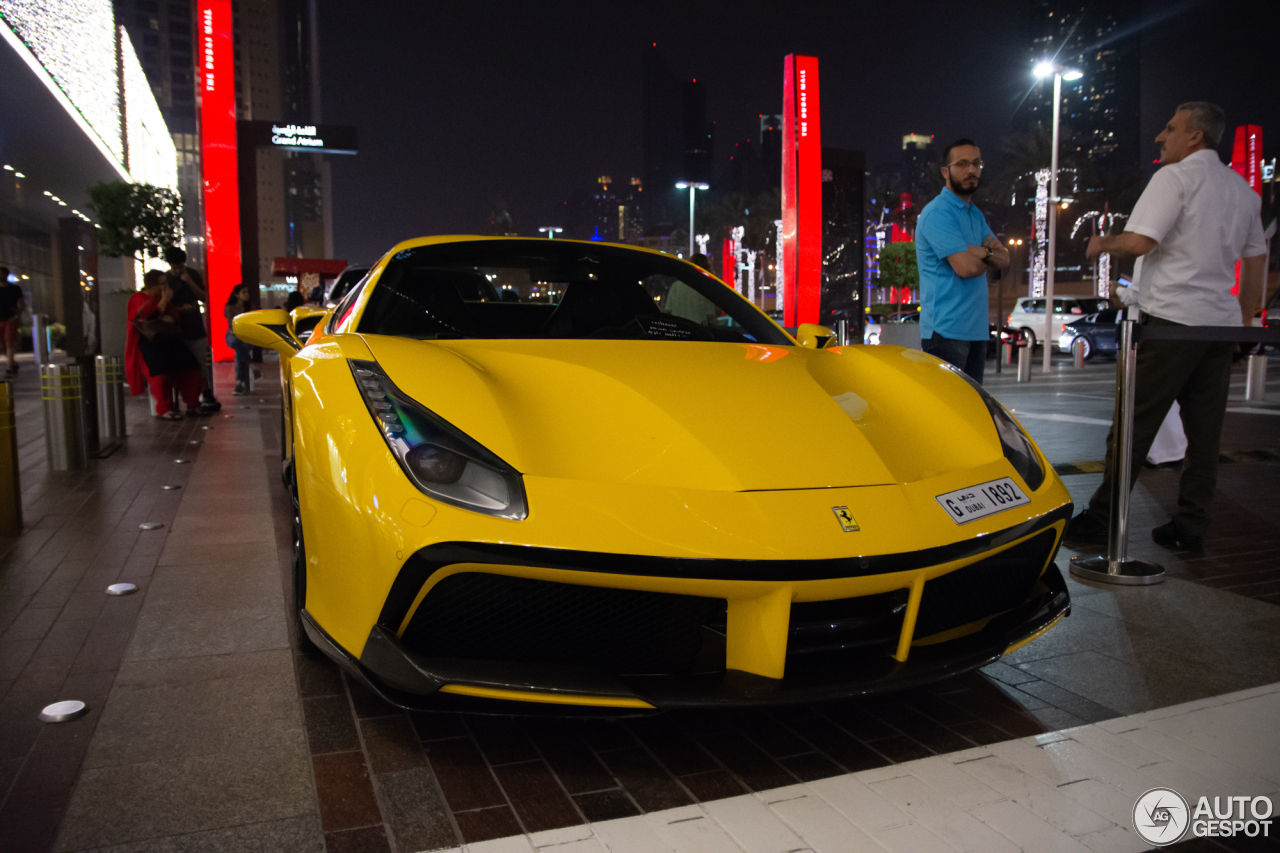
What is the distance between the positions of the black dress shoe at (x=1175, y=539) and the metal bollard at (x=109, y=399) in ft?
23.9

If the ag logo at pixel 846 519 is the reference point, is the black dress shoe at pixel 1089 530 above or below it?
below

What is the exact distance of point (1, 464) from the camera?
401 cm

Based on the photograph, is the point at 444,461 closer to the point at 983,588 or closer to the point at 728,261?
the point at 983,588

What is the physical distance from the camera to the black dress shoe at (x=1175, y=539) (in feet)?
12.3

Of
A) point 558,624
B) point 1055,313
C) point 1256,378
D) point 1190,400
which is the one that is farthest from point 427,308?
point 1055,313

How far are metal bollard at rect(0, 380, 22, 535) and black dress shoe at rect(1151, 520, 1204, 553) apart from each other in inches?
208

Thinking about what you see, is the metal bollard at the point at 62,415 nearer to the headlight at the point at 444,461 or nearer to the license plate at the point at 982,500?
the headlight at the point at 444,461

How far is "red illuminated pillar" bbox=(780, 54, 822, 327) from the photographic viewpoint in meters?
20.5

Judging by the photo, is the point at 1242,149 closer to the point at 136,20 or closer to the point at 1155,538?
the point at 1155,538

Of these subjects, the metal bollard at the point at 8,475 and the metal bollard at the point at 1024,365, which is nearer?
the metal bollard at the point at 8,475

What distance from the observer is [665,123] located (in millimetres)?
185125

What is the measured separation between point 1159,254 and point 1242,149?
26296mm

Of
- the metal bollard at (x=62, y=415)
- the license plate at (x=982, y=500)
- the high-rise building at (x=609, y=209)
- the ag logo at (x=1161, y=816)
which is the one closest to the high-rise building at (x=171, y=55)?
the high-rise building at (x=609, y=209)

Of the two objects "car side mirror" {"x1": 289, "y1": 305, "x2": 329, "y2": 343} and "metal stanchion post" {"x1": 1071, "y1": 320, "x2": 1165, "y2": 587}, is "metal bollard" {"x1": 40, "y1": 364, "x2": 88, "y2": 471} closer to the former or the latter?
"car side mirror" {"x1": 289, "y1": 305, "x2": 329, "y2": 343}
